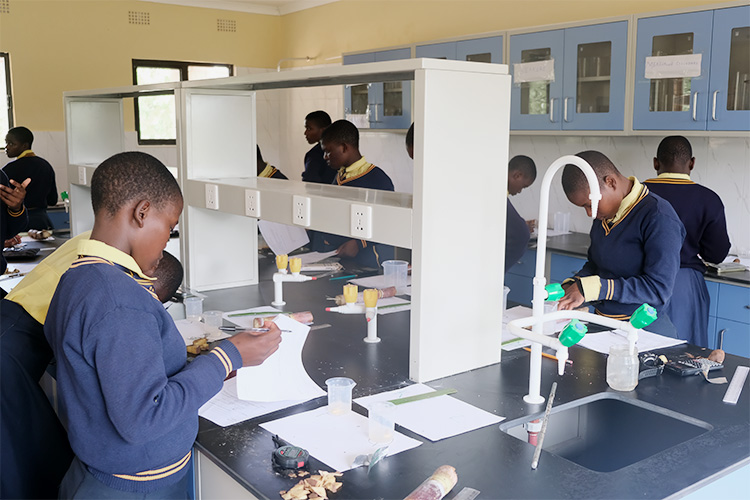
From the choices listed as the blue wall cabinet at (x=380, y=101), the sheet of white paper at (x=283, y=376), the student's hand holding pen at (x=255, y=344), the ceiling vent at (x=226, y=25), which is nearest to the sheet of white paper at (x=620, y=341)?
the sheet of white paper at (x=283, y=376)

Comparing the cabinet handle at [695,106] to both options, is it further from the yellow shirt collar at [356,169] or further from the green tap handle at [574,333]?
the green tap handle at [574,333]

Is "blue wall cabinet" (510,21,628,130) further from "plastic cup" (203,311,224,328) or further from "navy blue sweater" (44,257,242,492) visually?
"navy blue sweater" (44,257,242,492)

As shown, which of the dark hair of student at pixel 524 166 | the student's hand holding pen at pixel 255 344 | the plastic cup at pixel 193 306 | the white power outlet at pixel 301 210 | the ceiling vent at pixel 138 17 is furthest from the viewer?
the ceiling vent at pixel 138 17

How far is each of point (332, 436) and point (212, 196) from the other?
154 cm

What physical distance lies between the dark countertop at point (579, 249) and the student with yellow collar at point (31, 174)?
12.6 ft

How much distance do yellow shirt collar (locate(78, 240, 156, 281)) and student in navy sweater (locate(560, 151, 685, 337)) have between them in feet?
4.97

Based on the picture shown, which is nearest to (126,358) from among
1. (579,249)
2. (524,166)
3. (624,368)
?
(624,368)

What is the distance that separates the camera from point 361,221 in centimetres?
210

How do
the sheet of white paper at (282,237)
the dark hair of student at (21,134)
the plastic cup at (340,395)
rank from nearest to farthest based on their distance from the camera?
the plastic cup at (340,395)
the sheet of white paper at (282,237)
the dark hair of student at (21,134)

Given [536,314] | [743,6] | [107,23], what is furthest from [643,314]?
[107,23]

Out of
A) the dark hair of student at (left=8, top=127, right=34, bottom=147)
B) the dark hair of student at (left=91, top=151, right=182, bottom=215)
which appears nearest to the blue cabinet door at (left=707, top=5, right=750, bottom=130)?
the dark hair of student at (left=91, top=151, right=182, bottom=215)

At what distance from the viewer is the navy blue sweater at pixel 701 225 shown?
11.8ft

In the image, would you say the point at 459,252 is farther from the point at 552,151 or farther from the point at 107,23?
the point at 107,23

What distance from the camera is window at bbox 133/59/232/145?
7.04 m
